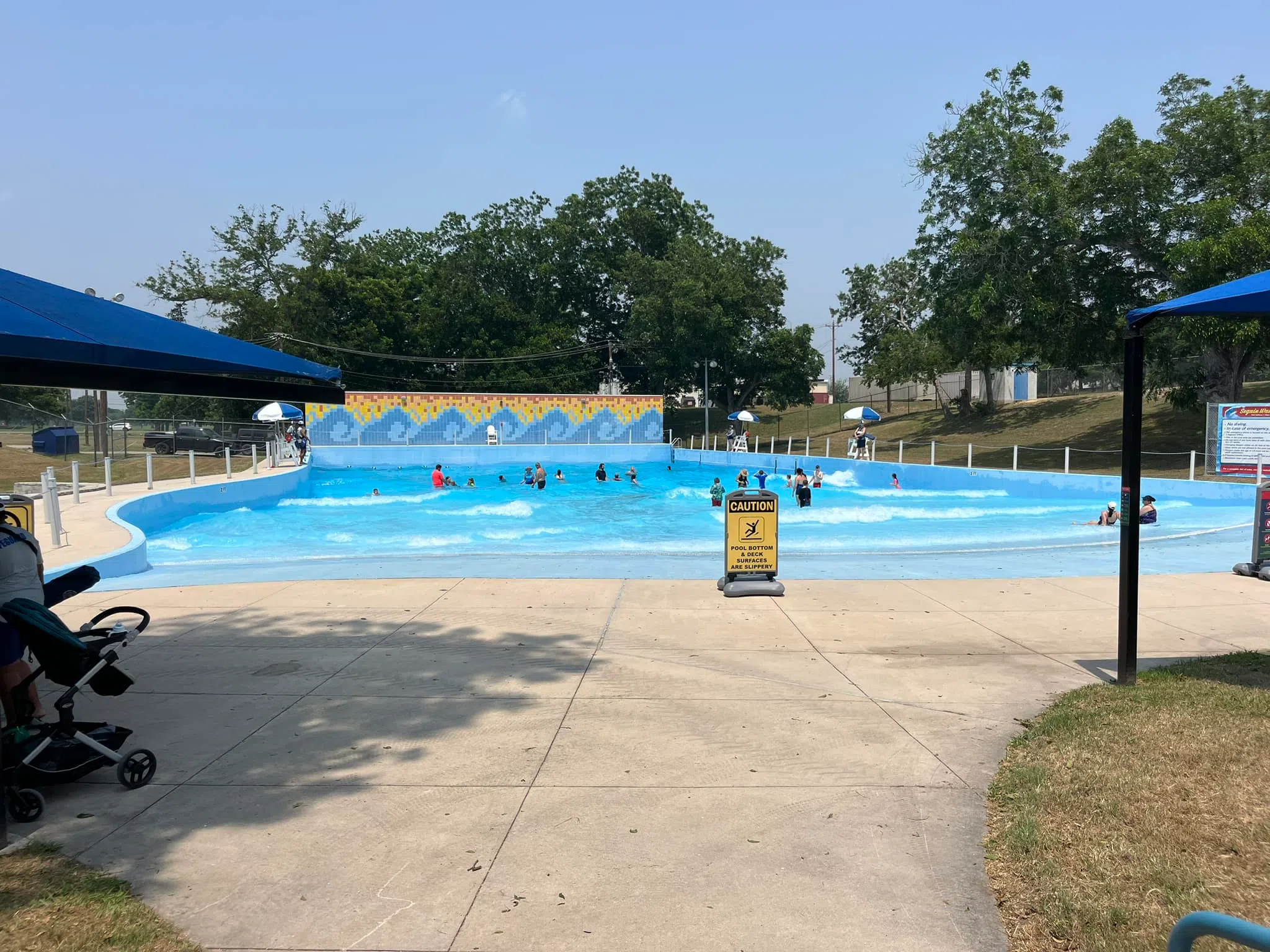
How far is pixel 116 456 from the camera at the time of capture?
91.1 ft

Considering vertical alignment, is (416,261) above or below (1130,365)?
above

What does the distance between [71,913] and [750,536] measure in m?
7.64

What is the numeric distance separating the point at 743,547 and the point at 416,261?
233 feet

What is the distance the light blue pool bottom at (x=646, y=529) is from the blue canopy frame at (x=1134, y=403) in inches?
210

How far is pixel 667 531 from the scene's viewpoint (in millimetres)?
22484

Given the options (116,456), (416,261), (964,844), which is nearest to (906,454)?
(116,456)

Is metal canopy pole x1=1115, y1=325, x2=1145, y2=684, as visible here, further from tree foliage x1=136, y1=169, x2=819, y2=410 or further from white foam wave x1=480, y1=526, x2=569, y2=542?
tree foliage x1=136, y1=169, x2=819, y2=410

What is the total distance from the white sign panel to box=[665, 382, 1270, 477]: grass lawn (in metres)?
3.86

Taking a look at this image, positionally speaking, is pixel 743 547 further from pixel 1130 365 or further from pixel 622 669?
pixel 1130 365

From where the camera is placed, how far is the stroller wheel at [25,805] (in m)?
4.11

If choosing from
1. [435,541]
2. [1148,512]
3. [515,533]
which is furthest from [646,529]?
[1148,512]

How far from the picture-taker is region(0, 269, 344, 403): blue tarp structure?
4.16m

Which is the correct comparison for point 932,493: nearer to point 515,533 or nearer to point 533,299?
point 515,533

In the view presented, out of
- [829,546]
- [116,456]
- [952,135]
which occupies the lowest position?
[829,546]
